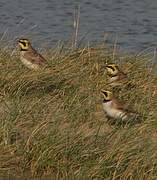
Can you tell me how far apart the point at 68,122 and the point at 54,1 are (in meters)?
12.9

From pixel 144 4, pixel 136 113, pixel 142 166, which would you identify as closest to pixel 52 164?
pixel 142 166

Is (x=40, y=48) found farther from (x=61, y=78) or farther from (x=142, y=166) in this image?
(x=142, y=166)

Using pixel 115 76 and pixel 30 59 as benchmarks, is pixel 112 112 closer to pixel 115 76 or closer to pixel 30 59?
pixel 115 76

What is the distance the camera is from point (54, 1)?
21.1 metres

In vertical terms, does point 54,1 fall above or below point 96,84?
below

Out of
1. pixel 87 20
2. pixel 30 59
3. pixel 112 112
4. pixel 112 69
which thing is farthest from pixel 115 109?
pixel 87 20

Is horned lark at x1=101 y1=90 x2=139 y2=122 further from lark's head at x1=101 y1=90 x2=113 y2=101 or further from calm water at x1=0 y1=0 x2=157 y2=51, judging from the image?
calm water at x1=0 y1=0 x2=157 y2=51

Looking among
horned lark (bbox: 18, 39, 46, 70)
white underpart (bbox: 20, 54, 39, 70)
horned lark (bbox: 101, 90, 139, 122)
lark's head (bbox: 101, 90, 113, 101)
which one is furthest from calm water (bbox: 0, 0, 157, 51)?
horned lark (bbox: 101, 90, 139, 122)

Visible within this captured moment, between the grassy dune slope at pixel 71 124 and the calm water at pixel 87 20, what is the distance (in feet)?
11.5

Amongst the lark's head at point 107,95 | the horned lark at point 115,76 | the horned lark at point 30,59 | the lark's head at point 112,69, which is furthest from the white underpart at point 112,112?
the horned lark at point 30,59

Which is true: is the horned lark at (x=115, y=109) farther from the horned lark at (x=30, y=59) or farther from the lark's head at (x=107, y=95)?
the horned lark at (x=30, y=59)

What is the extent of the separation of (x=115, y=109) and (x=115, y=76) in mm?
1200

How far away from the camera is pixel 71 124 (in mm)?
8250

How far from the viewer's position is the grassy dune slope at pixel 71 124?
24.2ft
